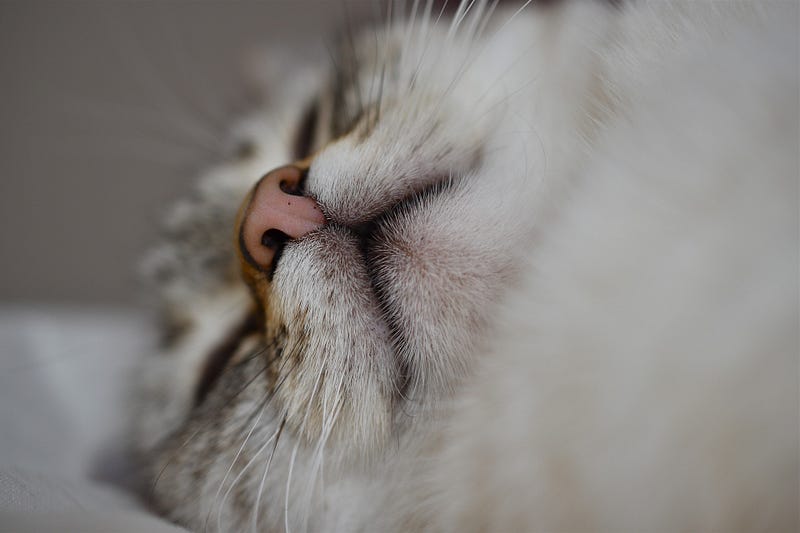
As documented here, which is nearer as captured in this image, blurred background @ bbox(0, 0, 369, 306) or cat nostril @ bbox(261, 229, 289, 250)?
cat nostril @ bbox(261, 229, 289, 250)

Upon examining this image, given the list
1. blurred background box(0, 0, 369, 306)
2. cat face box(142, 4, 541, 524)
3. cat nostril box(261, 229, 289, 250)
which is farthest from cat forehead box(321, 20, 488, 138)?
blurred background box(0, 0, 369, 306)

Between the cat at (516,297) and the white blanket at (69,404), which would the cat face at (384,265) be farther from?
the white blanket at (69,404)

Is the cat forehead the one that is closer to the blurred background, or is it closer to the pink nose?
the pink nose

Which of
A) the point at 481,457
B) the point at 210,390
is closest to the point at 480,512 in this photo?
the point at 481,457

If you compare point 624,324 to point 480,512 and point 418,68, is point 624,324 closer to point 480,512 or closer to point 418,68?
point 480,512

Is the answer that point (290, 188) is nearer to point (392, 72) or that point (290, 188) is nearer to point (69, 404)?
point (392, 72)
